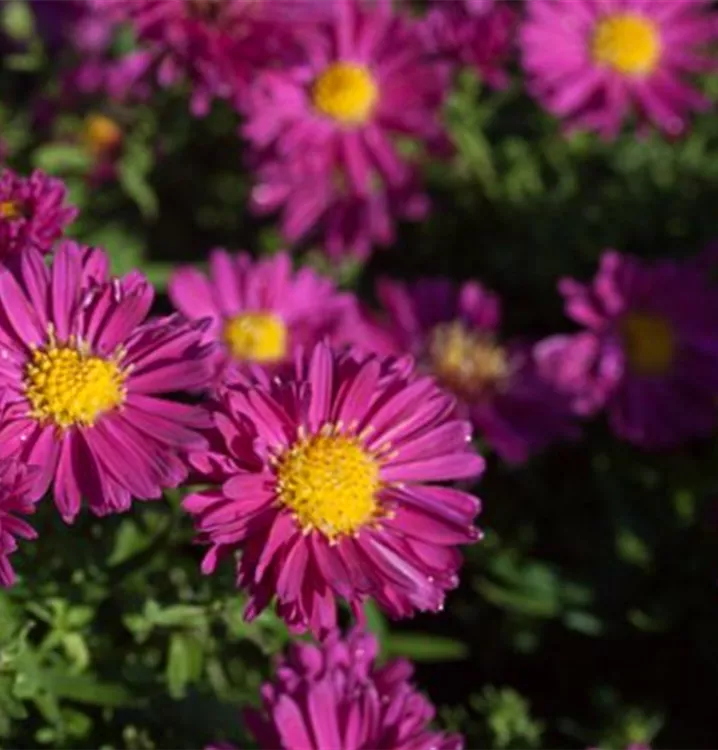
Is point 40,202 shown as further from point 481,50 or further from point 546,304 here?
point 546,304

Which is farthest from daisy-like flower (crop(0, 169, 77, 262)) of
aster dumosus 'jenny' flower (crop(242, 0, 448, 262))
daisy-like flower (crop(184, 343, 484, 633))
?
aster dumosus 'jenny' flower (crop(242, 0, 448, 262))

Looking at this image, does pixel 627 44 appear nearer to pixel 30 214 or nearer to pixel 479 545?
pixel 479 545

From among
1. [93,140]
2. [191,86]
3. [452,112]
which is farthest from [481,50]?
[93,140]

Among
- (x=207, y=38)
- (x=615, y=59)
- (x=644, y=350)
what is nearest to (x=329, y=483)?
(x=207, y=38)

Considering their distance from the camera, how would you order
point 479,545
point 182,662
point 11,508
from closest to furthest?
1. point 11,508
2. point 182,662
3. point 479,545

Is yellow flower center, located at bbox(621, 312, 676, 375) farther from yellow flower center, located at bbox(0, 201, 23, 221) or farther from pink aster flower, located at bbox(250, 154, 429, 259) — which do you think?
yellow flower center, located at bbox(0, 201, 23, 221)
